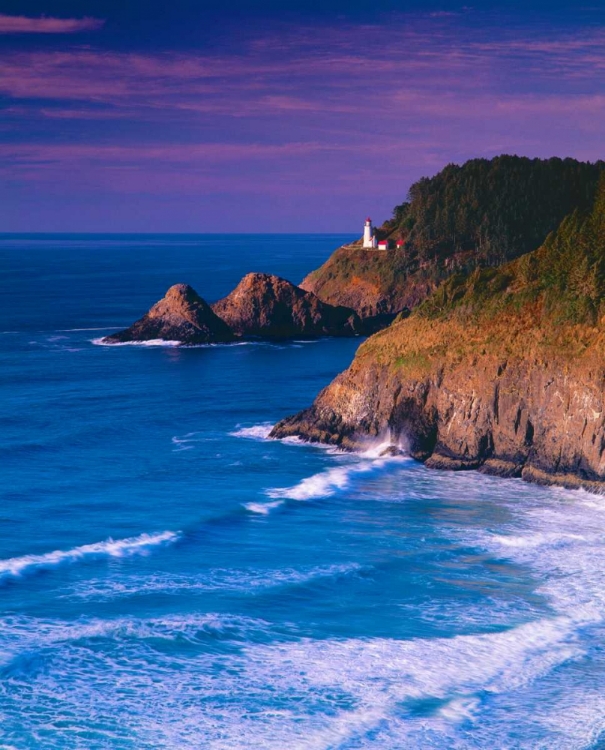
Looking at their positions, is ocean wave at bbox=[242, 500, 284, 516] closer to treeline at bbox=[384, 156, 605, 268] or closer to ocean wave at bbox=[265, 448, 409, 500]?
ocean wave at bbox=[265, 448, 409, 500]

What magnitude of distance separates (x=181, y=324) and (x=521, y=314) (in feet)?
204

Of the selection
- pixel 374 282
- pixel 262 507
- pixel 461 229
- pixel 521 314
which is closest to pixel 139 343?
pixel 374 282

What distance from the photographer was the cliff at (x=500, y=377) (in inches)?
1992

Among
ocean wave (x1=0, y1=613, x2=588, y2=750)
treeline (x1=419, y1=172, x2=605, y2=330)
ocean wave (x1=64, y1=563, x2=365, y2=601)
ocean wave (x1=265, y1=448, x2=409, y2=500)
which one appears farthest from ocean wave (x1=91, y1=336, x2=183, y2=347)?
ocean wave (x1=0, y1=613, x2=588, y2=750)

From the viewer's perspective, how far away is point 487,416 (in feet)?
175

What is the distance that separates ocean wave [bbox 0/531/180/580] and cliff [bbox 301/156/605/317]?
96357 millimetres

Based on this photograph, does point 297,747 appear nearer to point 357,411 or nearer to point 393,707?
point 393,707

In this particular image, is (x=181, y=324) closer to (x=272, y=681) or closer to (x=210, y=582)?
(x=210, y=582)

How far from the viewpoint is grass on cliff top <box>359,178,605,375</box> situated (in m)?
53.3

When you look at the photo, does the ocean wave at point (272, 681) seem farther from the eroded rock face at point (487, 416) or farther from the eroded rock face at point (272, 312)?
the eroded rock face at point (272, 312)

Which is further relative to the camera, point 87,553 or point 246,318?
point 246,318

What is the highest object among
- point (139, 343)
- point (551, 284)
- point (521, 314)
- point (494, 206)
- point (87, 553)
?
point (494, 206)

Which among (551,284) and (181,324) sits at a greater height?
(551,284)

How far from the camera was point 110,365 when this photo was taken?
94500mm
